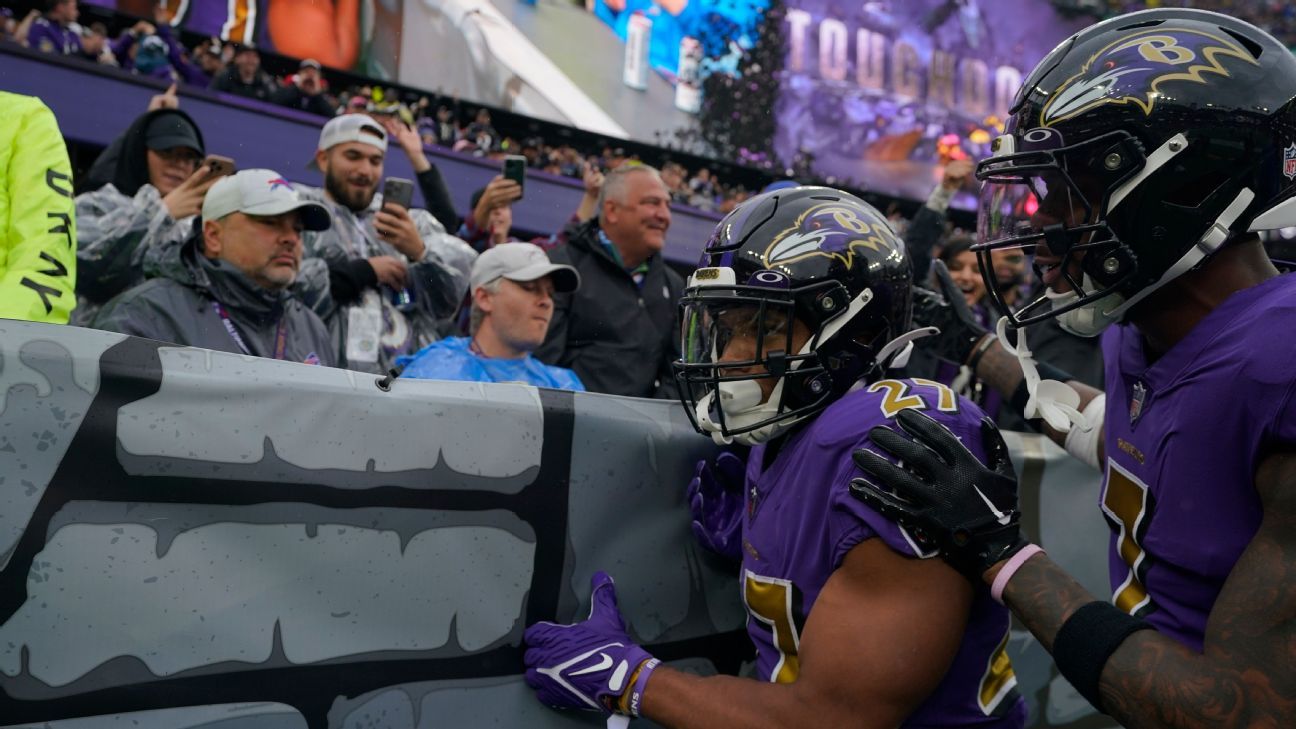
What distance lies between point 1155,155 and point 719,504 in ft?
4.19

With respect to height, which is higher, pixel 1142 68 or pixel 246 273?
pixel 1142 68

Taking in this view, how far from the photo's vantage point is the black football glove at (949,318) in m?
3.28

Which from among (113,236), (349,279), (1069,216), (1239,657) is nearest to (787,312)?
(1069,216)

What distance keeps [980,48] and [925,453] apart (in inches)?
1207

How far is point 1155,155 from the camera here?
200 cm

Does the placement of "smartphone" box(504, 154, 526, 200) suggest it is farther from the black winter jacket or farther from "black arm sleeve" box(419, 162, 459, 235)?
the black winter jacket

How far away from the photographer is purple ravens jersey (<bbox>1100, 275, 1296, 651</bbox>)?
179 centimetres

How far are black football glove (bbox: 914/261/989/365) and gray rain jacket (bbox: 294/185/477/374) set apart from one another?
6.90ft

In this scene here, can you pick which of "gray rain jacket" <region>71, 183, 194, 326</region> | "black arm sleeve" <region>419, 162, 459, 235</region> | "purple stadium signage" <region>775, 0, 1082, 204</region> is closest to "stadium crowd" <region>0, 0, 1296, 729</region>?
"gray rain jacket" <region>71, 183, 194, 326</region>

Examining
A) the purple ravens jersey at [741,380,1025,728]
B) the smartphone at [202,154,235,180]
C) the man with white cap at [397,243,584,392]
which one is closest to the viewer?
the purple ravens jersey at [741,380,1025,728]

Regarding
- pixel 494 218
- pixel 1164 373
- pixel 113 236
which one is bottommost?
pixel 1164 373

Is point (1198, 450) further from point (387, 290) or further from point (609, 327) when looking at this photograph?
point (387, 290)

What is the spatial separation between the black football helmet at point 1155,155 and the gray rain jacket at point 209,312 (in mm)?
2257

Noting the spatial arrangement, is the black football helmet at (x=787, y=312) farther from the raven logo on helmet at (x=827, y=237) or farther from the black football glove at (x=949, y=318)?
the black football glove at (x=949, y=318)
